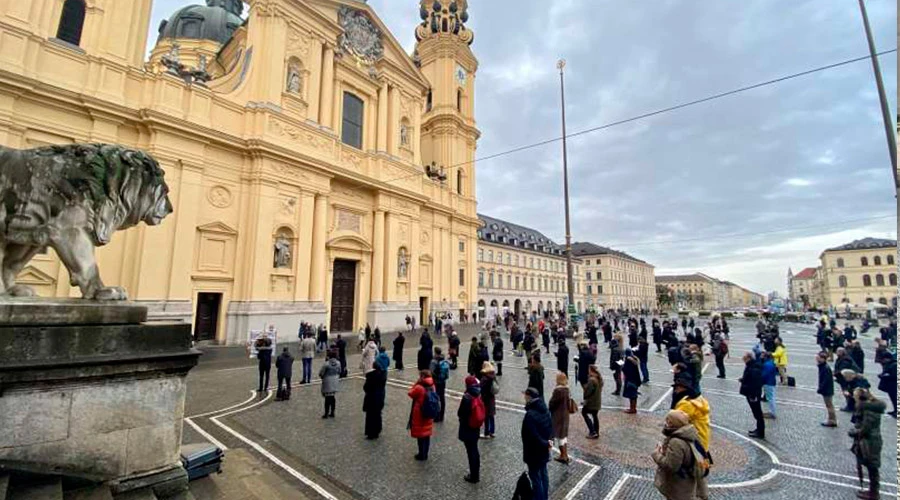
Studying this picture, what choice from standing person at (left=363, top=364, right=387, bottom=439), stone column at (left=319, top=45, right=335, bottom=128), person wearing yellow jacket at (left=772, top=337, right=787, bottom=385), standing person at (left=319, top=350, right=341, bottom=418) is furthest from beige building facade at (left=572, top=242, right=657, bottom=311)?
standing person at (left=363, top=364, right=387, bottom=439)

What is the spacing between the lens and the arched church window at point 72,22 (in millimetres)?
16141

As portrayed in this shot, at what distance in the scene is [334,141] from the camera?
78.0 feet

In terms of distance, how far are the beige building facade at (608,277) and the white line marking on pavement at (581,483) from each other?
223 ft

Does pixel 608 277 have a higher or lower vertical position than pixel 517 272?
higher

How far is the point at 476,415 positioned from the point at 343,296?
69.3 feet

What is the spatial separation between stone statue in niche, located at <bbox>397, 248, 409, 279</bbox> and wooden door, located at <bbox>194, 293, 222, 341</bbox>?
38.5 feet

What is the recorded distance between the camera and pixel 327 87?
2400 centimetres

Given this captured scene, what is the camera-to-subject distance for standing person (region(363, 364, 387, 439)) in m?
6.45

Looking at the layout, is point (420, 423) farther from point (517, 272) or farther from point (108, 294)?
point (517, 272)

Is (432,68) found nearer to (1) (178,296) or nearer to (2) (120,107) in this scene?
(2) (120,107)

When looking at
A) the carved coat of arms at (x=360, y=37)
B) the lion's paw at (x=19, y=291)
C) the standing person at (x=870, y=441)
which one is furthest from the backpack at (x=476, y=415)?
the carved coat of arms at (x=360, y=37)

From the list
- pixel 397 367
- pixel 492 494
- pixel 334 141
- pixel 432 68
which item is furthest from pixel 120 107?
pixel 432 68

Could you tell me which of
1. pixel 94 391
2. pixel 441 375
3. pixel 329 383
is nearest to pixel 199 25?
pixel 329 383

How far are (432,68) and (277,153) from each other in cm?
2255
